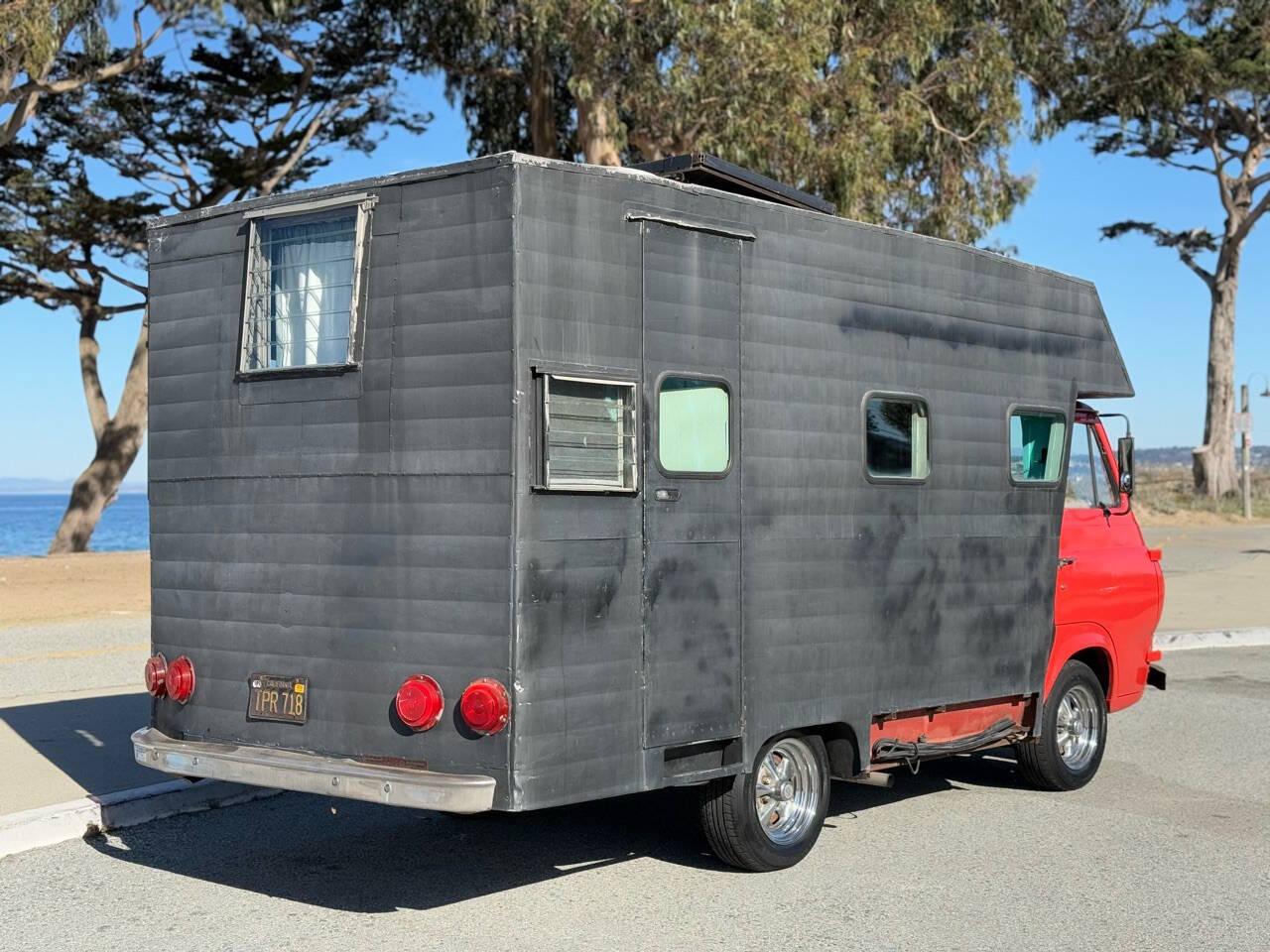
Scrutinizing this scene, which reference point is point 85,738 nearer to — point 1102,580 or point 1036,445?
point 1036,445

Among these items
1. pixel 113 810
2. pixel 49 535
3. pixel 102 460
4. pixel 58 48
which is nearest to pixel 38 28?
pixel 58 48

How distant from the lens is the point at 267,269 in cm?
712

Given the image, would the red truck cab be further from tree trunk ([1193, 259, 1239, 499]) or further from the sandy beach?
tree trunk ([1193, 259, 1239, 499])

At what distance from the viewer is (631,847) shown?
788 cm

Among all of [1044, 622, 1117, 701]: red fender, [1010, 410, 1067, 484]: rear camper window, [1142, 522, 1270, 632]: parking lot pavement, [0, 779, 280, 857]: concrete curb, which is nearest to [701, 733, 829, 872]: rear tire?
[1044, 622, 1117, 701]: red fender

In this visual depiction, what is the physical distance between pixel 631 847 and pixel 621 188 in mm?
3306

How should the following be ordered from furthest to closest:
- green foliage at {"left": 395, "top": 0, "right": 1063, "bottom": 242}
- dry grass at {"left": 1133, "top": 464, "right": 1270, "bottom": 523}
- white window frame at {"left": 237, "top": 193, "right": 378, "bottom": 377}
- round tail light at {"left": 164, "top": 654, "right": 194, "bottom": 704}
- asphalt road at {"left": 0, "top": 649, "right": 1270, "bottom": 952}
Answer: dry grass at {"left": 1133, "top": 464, "right": 1270, "bottom": 523} → green foliage at {"left": 395, "top": 0, "right": 1063, "bottom": 242} → round tail light at {"left": 164, "top": 654, "right": 194, "bottom": 704} → white window frame at {"left": 237, "top": 193, "right": 378, "bottom": 377} → asphalt road at {"left": 0, "top": 649, "right": 1270, "bottom": 952}

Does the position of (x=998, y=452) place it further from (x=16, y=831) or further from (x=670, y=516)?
(x=16, y=831)

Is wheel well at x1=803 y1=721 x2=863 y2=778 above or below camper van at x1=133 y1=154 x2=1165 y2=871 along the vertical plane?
→ below

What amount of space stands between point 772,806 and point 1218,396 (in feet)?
142

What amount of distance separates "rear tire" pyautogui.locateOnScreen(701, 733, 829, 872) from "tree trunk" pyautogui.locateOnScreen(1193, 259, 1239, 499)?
42203 millimetres

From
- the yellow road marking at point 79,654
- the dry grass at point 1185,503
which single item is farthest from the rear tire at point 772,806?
the dry grass at point 1185,503

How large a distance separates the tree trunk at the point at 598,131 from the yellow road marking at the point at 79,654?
34.1ft

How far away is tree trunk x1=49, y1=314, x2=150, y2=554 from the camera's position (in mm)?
32969
